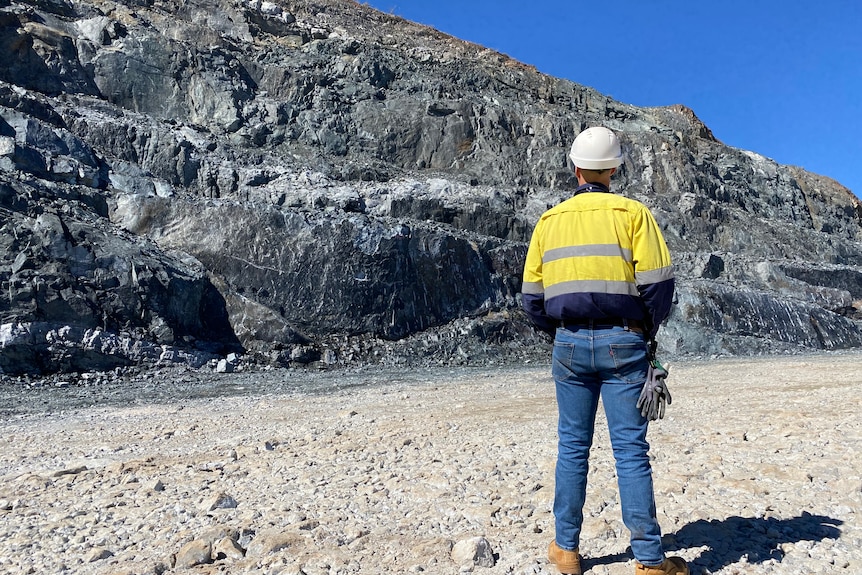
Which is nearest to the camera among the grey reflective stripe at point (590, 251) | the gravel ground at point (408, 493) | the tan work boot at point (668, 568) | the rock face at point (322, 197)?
the tan work boot at point (668, 568)

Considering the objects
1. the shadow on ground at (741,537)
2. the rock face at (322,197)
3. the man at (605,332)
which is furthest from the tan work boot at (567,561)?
the rock face at (322,197)

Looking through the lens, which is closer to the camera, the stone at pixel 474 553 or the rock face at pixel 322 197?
the stone at pixel 474 553

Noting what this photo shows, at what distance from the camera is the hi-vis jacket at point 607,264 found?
2535 mm

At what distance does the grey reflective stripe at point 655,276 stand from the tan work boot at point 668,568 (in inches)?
44.2

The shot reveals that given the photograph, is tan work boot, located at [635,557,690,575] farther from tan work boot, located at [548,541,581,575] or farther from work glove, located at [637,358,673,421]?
work glove, located at [637,358,673,421]

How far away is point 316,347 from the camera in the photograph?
17609mm

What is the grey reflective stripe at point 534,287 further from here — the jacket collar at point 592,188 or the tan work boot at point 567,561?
the tan work boot at point 567,561

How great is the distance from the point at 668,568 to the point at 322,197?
21.9 meters

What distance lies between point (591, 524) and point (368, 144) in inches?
1109

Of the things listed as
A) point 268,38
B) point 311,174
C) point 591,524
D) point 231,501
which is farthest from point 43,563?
point 268,38

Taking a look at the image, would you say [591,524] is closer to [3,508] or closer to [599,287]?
[599,287]

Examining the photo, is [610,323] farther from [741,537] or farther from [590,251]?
[741,537]

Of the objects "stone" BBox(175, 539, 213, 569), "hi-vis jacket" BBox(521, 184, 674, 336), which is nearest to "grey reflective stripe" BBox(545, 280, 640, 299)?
"hi-vis jacket" BBox(521, 184, 674, 336)

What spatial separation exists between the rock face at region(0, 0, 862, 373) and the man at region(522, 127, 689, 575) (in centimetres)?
1400
